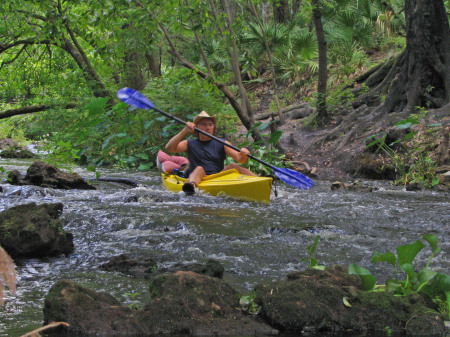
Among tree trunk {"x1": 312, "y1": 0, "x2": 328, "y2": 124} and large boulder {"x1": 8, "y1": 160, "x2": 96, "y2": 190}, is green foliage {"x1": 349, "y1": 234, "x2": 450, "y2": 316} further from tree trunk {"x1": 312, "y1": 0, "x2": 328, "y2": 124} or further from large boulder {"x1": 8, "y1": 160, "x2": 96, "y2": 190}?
tree trunk {"x1": 312, "y1": 0, "x2": 328, "y2": 124}

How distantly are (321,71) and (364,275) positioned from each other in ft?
34.8

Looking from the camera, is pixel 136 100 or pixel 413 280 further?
pixel 136 100

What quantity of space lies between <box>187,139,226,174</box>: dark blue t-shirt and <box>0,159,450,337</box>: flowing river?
823mm

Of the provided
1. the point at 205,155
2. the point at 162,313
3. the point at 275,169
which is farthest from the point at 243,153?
the point at 162,313

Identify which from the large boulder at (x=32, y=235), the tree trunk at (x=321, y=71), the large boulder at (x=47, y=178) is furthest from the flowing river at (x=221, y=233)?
the tree trunk at (x=321, y=71)

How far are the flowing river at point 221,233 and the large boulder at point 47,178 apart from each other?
37 cm

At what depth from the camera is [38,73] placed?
40.8 ft

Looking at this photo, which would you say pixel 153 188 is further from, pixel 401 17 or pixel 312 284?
pixel 401 17

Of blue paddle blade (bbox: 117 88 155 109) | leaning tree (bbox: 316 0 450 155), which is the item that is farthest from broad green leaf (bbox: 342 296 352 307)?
leaning tree (bbox: 316 0 450 155)

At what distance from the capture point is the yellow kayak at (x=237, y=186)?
643 centimetres

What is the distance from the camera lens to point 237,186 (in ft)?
21.5

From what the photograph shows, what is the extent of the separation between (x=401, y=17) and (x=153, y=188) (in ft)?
41.5

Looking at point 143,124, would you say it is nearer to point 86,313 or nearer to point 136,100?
point 136,100

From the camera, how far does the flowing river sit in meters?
2.93
